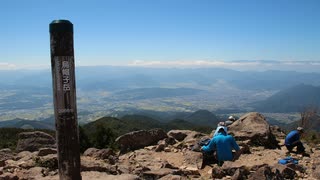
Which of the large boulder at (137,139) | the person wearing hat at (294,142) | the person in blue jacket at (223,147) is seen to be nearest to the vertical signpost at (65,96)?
the person in blue jacket at (223,147)

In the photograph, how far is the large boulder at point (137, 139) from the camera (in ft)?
52.7

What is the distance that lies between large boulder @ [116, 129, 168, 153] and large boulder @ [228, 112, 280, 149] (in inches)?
154

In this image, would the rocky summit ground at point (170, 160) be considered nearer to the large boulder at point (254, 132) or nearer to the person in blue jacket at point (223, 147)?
the large boulder at point (254, 132)

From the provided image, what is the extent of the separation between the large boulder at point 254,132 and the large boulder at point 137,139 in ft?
12.8

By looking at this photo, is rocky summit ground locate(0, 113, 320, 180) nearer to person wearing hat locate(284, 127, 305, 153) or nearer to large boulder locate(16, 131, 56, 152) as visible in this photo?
large boulder locate(16, 131, 56, 152)

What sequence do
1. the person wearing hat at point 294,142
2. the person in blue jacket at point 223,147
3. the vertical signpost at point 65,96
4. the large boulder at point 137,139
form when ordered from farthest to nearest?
the large boulder at point 137,139, the person wearing hat at point 294,142, the person in blue jacket at point 223,147, the vertical signpost at point 65,96

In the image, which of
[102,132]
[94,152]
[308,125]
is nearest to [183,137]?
[94,152]

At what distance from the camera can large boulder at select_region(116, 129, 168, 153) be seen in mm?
16078

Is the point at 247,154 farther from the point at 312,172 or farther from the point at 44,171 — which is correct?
the point at 44,171

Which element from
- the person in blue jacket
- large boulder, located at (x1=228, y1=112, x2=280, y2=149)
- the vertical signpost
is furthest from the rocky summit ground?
the vertical signpost

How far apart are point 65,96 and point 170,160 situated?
865 cm

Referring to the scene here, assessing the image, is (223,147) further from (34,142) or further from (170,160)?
(34,142)

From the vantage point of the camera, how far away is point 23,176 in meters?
8.66

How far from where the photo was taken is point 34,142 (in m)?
16.5
